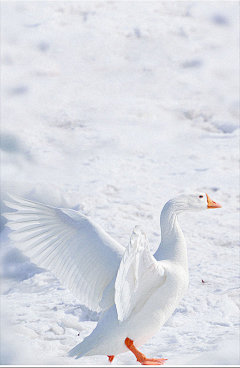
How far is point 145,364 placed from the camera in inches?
112

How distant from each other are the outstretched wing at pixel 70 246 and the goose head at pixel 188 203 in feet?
1.40

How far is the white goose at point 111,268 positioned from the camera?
8.53ft

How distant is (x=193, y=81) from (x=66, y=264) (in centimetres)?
692

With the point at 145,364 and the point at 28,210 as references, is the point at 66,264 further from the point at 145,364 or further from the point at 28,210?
the point at 145,364

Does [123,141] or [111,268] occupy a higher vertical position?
[111,268]

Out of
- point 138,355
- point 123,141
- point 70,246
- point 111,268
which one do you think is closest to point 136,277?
point 111,268

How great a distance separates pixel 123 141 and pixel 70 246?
446 centimetres

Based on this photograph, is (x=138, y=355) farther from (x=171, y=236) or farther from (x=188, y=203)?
(x=188, y=203)

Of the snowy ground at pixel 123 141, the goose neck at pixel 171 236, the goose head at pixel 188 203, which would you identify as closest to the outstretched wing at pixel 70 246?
the goose neck at pixel 171 236

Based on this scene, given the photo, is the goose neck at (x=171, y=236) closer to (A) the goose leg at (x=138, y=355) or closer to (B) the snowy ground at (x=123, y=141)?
(A) the goose leg at (x=138, y=355)

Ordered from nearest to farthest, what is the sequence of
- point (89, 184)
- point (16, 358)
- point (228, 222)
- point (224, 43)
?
1. point (16, 358)
2. point (228, 222)
3. point (89, 184)
4. point (224, 43)

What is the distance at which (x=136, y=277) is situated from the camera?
7.88ft

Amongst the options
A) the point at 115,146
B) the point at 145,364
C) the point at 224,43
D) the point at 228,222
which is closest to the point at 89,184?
the point at 115,146

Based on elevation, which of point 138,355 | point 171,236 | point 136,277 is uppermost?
point 136,277
